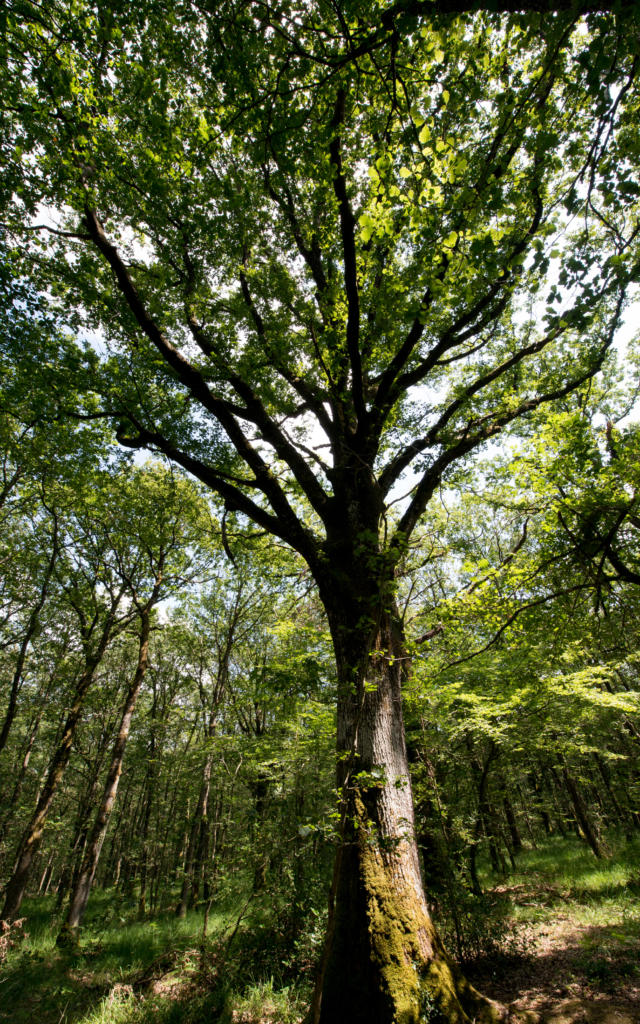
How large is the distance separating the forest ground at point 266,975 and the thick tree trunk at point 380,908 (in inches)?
47.3

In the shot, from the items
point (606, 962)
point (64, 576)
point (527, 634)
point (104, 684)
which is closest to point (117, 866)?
point (104, 684)

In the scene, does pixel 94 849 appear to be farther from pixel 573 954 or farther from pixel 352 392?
pixel 352 392

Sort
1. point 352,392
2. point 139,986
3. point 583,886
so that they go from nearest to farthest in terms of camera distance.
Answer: point 352,392, point 139,986, point 583,886

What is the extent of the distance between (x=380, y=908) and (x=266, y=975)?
411 cm

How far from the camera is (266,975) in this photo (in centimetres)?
536

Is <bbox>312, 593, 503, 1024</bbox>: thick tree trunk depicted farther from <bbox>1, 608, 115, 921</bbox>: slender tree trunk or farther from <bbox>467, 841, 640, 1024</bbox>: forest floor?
<bbox>1, 608, 115, 921</bbox>: slender tree trunk

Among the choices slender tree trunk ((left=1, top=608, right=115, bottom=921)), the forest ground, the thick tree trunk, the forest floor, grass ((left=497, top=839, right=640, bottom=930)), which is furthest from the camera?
slender tree trunk ((left=1, top=608, right=115, bottom=921))

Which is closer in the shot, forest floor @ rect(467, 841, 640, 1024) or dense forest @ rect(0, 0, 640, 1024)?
dense forest @ rect(0, 0, 640, 1024)

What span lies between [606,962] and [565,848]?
14.5 m

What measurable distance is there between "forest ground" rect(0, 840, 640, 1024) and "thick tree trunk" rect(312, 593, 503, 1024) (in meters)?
1.20

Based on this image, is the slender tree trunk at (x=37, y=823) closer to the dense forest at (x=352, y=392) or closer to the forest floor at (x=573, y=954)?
the dense forest at (x=352, y=392)

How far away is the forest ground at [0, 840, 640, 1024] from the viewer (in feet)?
14.0


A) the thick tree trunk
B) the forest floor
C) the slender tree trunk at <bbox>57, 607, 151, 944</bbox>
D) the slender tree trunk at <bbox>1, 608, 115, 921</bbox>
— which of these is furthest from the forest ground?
the thick tree trunk

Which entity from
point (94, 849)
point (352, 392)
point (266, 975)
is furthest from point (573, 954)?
point (94, 849)
